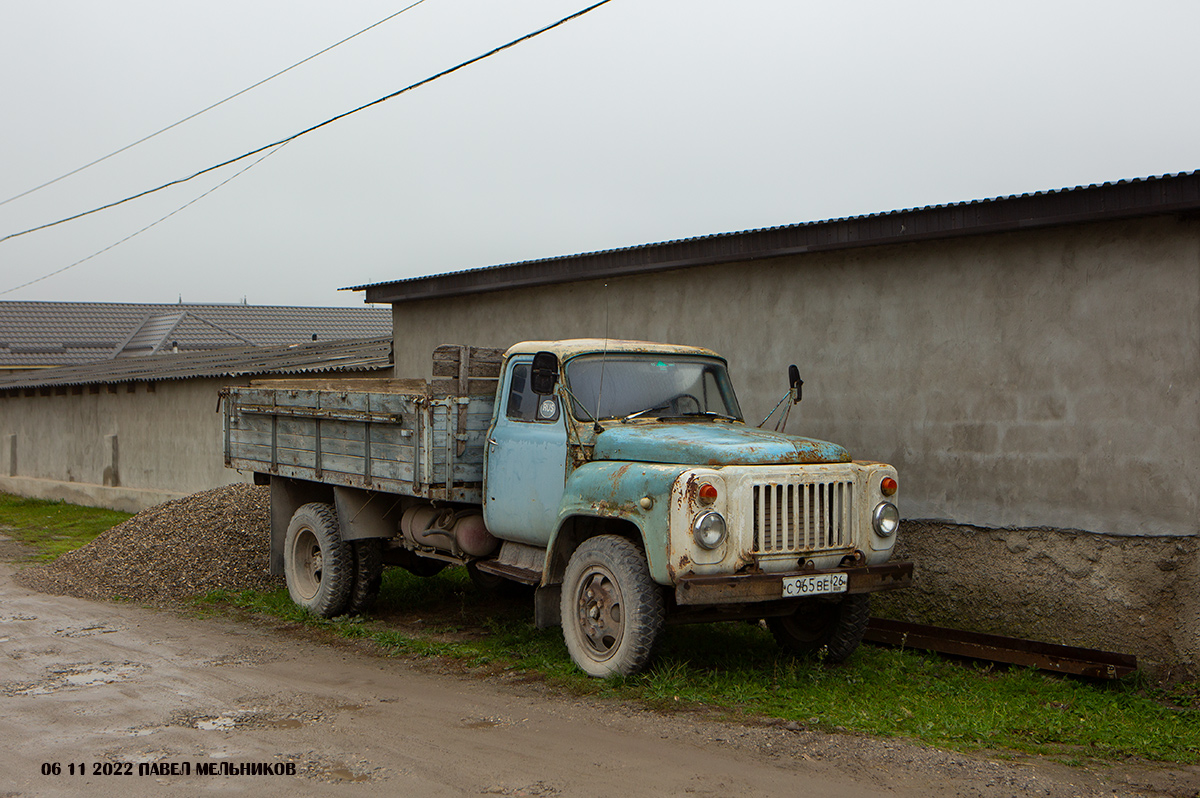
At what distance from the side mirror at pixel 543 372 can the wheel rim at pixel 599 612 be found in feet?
4.26

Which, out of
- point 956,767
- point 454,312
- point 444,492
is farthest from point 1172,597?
point 454,312

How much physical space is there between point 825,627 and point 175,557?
24.9 ft

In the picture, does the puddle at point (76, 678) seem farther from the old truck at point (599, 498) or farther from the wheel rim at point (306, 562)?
the wheel rim at point (306, 562)

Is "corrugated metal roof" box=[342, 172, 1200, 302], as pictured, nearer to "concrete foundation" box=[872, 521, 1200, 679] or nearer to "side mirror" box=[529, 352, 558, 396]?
"concrete foundation" box=[872, 521, 1200, 679]

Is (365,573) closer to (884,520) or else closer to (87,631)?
(87,631)

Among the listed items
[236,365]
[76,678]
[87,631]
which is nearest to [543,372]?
[76,678]

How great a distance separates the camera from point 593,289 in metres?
11.7

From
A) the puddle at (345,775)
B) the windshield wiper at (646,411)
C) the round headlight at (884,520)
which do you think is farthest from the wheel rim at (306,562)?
the round headlight at (884,520)

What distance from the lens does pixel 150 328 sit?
1618 inches

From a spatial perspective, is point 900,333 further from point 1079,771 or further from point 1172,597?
point 1079,771

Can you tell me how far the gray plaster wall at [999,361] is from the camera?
7.45 m

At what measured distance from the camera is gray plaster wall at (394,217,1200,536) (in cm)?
745

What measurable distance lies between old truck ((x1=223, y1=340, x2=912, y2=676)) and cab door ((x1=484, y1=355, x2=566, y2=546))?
1 centimetres

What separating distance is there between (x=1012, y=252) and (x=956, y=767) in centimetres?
444
